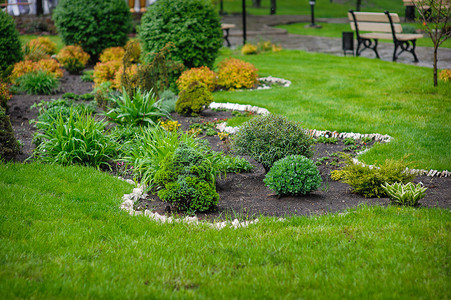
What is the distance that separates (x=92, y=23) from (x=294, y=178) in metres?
12.1

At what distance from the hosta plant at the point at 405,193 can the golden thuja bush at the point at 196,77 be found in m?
6.50

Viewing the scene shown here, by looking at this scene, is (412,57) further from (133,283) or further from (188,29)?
(133,283)

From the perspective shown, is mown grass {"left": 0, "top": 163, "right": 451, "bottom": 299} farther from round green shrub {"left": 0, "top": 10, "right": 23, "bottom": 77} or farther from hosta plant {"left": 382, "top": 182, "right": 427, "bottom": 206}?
round green shrub {"left": 0, "top": 10, "right": 23, "bottom": 77}

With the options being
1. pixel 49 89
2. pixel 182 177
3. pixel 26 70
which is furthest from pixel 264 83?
pixel 182 177

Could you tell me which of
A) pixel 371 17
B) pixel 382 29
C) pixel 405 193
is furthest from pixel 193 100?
pixel 371 17

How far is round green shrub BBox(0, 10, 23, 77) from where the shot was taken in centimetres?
1249

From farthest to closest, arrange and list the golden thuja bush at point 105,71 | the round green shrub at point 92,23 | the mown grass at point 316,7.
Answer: the mown grass at point 316,7 → the round green shrub at point 92,23 → the golden thuja bush at point 105,71

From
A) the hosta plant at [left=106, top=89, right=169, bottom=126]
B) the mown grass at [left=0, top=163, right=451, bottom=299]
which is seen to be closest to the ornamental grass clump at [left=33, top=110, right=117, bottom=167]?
the hosta plant at [left=106, top=89, right=169, bottom=126]

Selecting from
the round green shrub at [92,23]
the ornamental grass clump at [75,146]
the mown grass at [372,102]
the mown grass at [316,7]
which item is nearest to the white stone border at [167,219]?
the ornamental grass clump at [75,146]

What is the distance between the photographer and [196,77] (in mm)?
10906

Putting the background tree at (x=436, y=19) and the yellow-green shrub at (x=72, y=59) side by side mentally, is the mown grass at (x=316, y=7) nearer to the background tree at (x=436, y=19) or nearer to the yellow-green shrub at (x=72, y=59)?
the yellow-green shrub at (x=72, y=59)

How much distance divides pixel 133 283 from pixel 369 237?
88.5 inches

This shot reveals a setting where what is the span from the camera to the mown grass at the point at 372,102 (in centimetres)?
702

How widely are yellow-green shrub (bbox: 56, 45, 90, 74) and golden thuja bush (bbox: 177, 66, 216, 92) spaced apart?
17.0 feet
